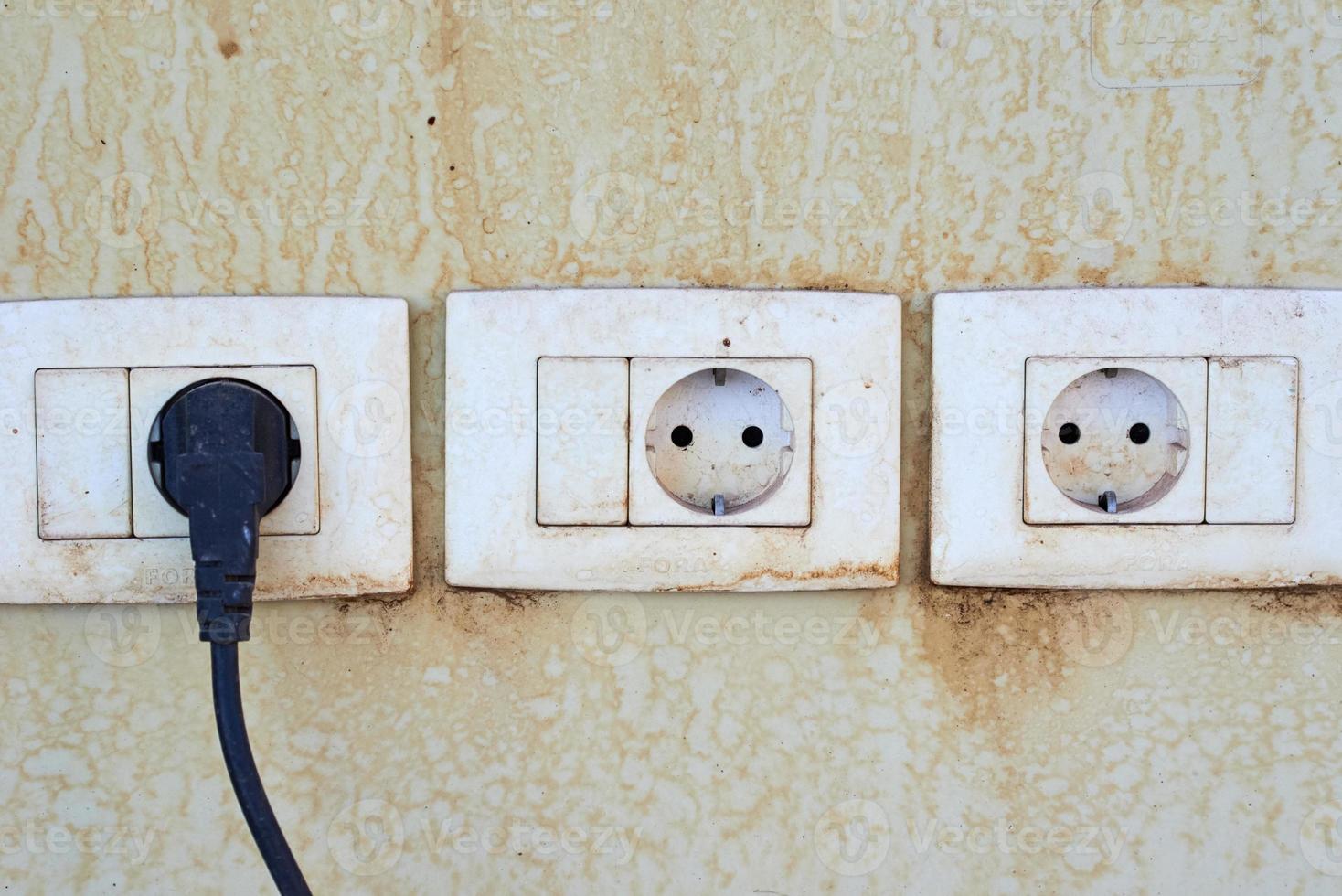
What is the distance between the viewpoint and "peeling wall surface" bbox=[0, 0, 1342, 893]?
445mm

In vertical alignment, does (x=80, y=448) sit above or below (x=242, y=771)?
above

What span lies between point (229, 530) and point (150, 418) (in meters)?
0.08

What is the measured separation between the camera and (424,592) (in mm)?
473

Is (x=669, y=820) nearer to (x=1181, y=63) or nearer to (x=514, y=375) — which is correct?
(x=514, y=375)

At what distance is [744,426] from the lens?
48 centimetres

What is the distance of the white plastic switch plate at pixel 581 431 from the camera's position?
45 centimetres

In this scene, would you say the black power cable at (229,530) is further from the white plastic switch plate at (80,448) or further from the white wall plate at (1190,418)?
the white wall plate at (1190,418)

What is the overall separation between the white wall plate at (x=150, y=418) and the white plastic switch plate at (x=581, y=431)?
73 mm

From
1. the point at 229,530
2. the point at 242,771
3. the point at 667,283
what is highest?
the point at 667,283

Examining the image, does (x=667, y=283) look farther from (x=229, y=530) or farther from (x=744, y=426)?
(x=229, y=530)

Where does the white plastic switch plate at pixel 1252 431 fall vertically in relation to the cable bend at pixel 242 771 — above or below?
above

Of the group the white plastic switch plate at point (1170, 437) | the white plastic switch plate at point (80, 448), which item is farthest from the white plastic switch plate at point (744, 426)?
the white plastic switch plate at point (80, 448)

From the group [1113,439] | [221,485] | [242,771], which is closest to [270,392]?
[221,485]

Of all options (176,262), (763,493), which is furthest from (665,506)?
(176,262)
